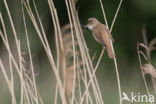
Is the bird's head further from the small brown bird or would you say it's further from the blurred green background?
the blurred green background

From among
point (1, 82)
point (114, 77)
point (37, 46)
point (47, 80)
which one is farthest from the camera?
point (37, 46)

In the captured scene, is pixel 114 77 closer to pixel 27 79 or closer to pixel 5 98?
pixel 5 98

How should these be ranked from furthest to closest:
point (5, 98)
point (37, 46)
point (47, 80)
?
point (37, 46)
point (47, 80)
point (5, 98)

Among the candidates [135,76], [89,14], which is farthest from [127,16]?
[135,76]

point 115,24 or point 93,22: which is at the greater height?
point 93,22

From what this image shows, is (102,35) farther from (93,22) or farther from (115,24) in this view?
(115,24)

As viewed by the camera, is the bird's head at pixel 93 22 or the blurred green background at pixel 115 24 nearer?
the bird's head at pixel 93 22

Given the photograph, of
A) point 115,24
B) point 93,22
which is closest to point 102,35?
point 93,22

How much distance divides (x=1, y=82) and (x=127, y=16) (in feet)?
6.93

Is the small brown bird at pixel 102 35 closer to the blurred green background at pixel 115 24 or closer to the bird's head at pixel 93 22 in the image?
the bird's head at pixel 93 22

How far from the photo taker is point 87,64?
4.30 ft

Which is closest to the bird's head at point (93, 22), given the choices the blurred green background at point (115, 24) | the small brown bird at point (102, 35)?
the small brown bird at point (102, 35)

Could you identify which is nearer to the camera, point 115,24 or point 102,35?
point 102,35

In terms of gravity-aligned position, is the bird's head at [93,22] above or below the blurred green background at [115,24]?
above
